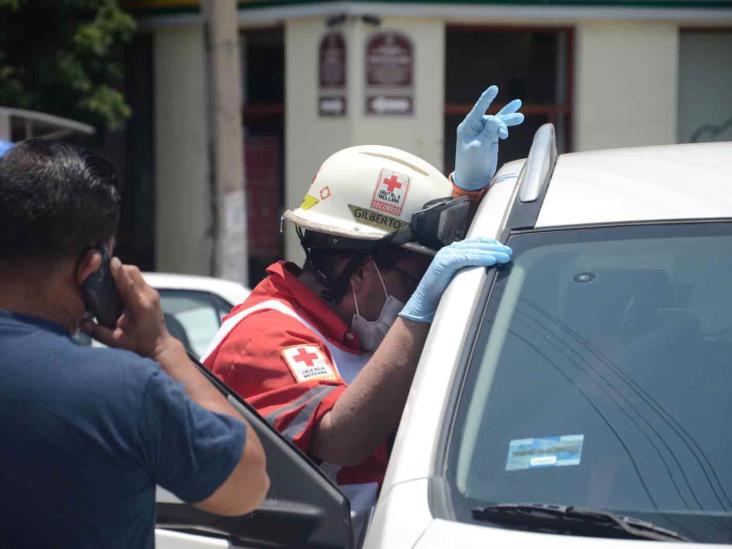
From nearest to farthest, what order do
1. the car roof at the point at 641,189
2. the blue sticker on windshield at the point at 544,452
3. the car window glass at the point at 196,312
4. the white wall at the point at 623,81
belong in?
the blue sticker on windshield at the point at 544,452
the car roof at the point at 641,189
the car window glass at the point at 196,312
the white wall at the point at 623,81

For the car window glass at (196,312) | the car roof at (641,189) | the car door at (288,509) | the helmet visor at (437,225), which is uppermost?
the car roof at (641,189)

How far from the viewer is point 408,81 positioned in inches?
428

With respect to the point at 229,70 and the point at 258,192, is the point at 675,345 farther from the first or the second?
the point at 258,192

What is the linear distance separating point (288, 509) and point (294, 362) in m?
0.45

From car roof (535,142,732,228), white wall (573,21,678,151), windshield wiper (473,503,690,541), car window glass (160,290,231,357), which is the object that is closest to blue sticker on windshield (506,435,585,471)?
windshield wiper (473,503,690,541)

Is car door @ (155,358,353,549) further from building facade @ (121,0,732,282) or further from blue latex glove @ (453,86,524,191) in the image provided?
building facade @ (121,0,732,282)

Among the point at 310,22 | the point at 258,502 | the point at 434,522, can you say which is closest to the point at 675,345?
the point at 434,522

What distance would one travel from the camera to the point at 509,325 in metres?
2.20

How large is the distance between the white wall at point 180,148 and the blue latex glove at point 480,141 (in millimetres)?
8838

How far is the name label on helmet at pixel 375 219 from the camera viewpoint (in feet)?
9.50

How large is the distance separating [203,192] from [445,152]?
2367 millimetres

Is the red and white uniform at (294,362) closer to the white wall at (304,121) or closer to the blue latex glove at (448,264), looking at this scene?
the blue latex glove at (448,264)

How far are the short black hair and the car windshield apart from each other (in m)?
0.68

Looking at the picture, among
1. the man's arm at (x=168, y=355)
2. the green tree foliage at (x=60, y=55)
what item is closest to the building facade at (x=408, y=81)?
the green tree foliage at (x=60, y=55)
